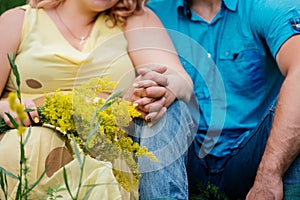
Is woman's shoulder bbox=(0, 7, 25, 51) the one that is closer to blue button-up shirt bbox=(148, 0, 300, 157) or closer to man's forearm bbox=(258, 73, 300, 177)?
blue button-up shirt bbox=(148, 0, 300, 157)

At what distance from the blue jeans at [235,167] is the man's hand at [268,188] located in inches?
12.3

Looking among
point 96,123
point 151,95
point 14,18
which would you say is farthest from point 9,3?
point 96,123

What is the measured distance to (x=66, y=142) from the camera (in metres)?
1.91

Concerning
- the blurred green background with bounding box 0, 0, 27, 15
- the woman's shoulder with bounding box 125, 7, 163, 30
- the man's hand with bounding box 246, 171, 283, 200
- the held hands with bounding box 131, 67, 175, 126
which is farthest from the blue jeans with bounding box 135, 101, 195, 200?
the blurred green background with bounding box 0, 0, 27, 15

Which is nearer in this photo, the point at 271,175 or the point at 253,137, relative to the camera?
the point at 271,175

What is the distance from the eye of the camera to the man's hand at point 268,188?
2.03 meters

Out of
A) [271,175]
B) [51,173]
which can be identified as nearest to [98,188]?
[51,173]

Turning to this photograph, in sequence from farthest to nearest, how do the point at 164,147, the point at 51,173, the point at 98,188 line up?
1. the point at 164,147
2. the point at 51,173
3. the point at 98,188

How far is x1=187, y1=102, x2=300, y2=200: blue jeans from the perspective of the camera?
2357mm

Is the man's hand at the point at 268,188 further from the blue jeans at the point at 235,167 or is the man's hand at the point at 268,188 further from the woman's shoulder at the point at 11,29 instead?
the woman's shoulder at the point at 11,29

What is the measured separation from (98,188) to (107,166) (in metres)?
0.08

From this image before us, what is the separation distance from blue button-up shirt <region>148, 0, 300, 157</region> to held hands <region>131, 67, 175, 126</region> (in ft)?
1.15

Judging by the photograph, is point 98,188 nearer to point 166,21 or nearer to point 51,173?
point 51,173

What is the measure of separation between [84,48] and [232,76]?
573 mm
